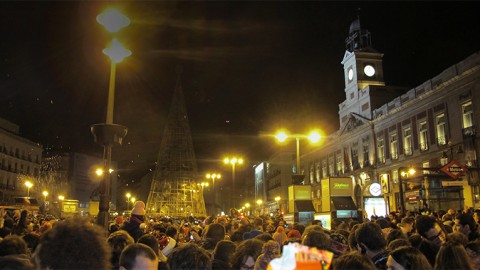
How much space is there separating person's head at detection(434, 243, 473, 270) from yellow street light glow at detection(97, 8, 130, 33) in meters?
9.57

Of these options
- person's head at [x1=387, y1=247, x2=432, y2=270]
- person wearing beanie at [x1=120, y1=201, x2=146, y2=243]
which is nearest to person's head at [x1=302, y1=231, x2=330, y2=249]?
person's head at [x1=387, y1=247, x2=432, y2=270]

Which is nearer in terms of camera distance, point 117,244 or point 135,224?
point 117,244

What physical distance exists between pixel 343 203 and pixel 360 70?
45.5 metres

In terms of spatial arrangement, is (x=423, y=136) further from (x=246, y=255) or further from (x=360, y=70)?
(x=246, y=255)

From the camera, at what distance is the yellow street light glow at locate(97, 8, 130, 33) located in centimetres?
1100

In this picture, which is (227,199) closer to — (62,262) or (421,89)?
(421,89)

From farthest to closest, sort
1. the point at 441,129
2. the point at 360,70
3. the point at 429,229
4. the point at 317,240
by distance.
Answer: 1. the point at 360,70
2. the point at 441,129
3. the point at 429,229
4. the point at 317,240

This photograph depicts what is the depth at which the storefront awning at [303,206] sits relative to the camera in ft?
58.5

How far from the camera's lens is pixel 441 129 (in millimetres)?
39438

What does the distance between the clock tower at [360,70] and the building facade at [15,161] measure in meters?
53.5

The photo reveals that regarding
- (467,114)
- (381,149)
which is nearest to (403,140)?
(381,149)

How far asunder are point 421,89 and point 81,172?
8367 cm

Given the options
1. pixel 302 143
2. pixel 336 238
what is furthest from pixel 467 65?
pixel 302 143

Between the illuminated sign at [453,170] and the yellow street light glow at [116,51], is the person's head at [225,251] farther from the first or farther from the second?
the illuminated sign at [453,170]
